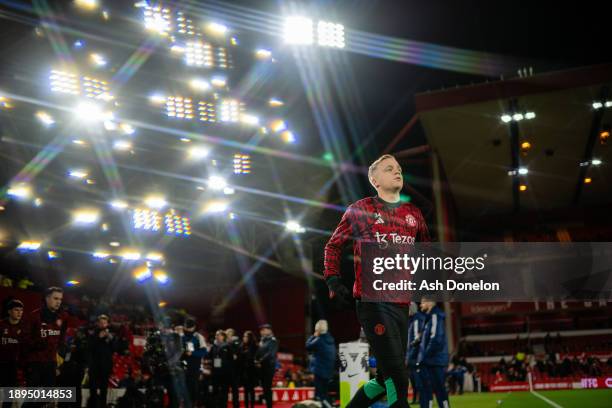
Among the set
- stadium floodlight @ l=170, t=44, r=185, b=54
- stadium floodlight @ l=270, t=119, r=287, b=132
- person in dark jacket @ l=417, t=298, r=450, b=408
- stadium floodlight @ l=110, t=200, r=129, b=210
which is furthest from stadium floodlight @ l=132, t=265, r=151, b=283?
person in dark jacket @ l=417, t=298, r=450, b=408

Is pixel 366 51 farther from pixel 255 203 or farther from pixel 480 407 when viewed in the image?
pixel 480 407

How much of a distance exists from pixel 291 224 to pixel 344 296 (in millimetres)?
19000

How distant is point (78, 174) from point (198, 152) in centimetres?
422

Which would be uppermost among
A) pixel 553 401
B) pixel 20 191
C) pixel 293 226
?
pixel 20 191

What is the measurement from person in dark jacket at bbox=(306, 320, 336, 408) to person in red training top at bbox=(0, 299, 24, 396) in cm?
461

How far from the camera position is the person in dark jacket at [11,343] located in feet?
22.5

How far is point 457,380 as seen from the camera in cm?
2086

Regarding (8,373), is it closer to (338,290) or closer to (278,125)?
(338,290)

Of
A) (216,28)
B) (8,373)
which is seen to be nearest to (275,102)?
(216,28)

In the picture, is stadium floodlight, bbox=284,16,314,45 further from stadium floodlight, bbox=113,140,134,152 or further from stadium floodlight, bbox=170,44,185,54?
stadium floodlight, bbox=113,140,134,152

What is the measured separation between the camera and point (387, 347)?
11.4 feet

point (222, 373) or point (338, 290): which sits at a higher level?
point (338, 290)

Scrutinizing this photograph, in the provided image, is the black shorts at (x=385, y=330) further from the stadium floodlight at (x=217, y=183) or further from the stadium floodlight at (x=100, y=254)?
the stadium floodlight at (x=100, y=254)

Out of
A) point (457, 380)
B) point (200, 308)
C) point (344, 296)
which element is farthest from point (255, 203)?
point (344, 296)
